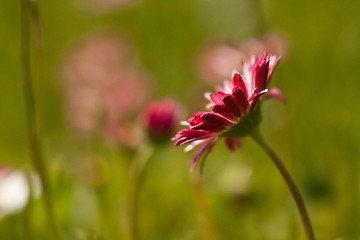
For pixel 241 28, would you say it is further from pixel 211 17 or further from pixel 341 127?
pixel 341 127

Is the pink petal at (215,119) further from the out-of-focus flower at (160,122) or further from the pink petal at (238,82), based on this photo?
the out-of-focus flower at (160,122)

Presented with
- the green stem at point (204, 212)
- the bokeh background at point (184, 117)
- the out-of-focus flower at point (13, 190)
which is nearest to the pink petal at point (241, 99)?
the bokeh background at point (184, 117)

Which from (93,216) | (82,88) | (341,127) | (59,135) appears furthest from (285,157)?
(59,135)

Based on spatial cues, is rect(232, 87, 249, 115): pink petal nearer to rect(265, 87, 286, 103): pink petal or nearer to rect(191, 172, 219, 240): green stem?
rect(265, 87, 286, 103): pink petal

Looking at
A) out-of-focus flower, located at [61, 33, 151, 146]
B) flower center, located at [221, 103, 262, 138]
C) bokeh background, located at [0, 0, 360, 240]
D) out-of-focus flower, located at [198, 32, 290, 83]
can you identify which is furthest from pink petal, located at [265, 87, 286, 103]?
A: out-of-focus flower, located at [61, 33, 151, 146]

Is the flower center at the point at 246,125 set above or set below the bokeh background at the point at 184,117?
below

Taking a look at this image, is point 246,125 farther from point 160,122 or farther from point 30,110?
point 160,122

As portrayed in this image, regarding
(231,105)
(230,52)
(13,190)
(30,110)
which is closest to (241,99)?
(231,105)
